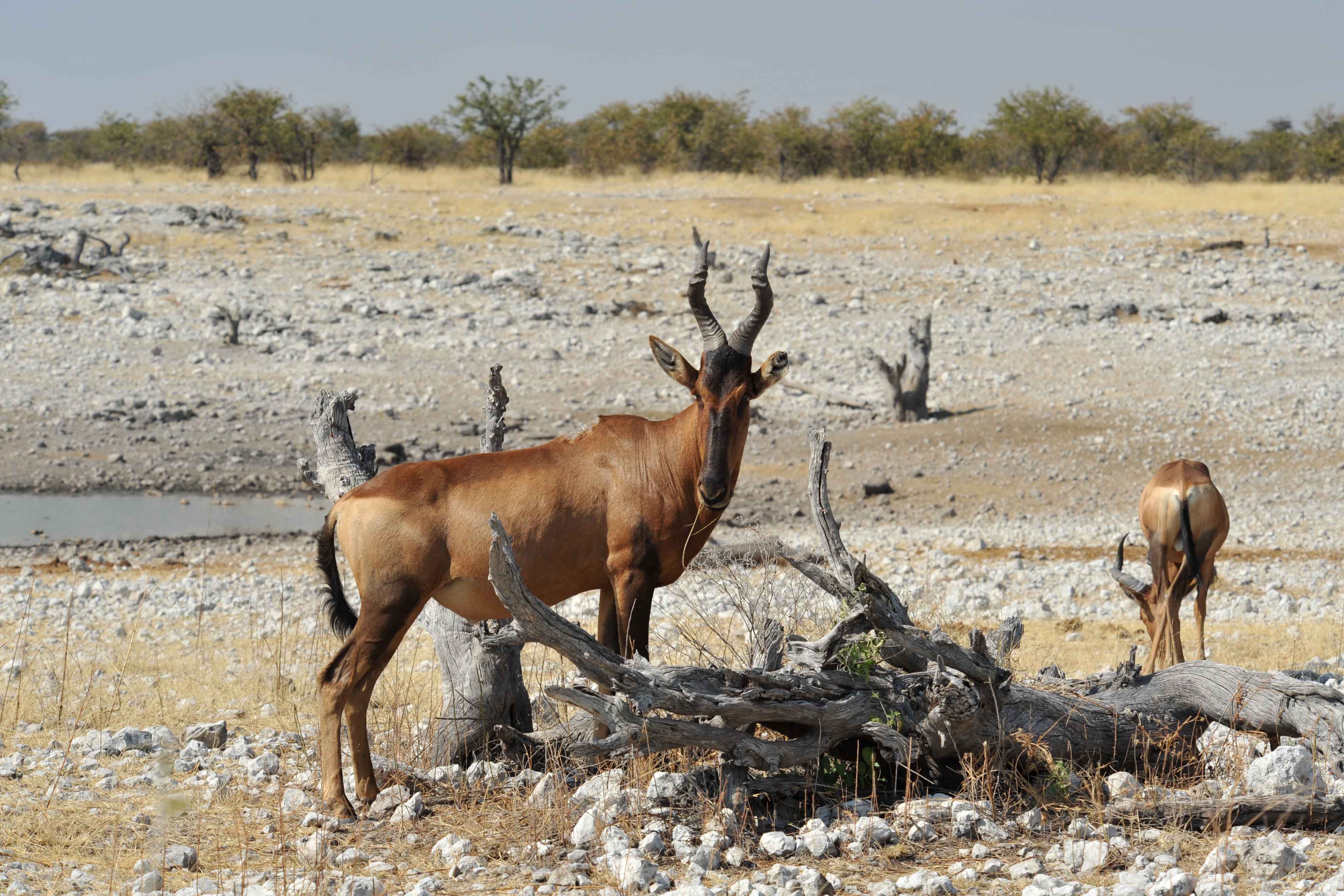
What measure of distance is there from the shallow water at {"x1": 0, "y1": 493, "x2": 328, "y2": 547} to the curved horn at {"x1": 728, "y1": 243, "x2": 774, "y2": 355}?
1078cm

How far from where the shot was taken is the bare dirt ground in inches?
239

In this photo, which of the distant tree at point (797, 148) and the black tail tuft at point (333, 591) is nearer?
the black tail tuft at point (333, 591)

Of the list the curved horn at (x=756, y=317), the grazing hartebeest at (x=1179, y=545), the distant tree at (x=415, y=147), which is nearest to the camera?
the curved horn at (x=756, y=317)

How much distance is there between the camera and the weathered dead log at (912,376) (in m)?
19.6

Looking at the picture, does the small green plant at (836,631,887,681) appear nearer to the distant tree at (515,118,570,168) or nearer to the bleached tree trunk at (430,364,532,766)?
the bleached tree trunk at (430,364,532,766)

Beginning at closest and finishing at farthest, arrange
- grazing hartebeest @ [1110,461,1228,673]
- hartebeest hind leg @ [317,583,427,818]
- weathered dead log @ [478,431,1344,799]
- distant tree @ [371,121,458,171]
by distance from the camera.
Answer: weathered dead log @ [478,431,1344,799] < hartebeest hind leg @ [317,583,427,818] < grazing hartebeest @ [1110,461,1228,673] < distant tree @ [371,121,458,171]

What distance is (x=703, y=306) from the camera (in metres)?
6.48

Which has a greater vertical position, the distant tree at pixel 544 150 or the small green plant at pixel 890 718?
the distant tree at pixel 544 150

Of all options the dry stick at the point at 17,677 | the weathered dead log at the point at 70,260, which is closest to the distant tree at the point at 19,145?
the weathered dead log at the point at 70,260

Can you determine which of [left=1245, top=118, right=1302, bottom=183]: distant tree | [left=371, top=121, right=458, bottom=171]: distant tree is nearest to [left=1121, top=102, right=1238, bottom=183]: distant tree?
[left=1245, top=118, right=1302, bottom=183]: distant tree

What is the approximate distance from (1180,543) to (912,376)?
30.7ft

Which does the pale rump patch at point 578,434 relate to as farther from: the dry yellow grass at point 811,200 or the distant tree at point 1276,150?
the distant tree at point 1276,150

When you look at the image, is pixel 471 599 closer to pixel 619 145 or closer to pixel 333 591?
pixel 333 591

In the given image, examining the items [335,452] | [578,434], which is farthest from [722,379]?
[335,452]
